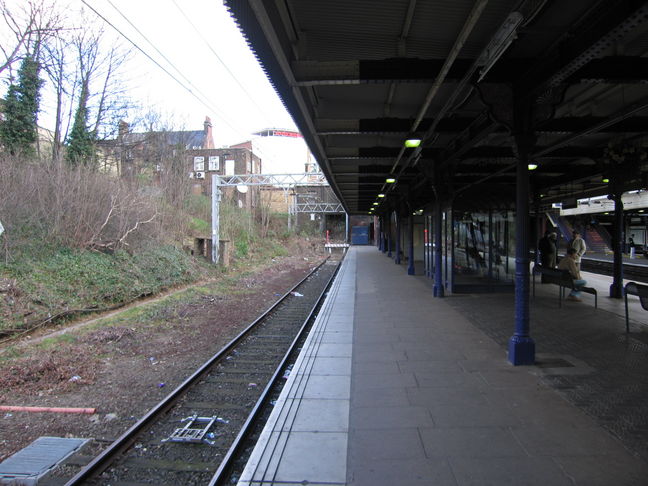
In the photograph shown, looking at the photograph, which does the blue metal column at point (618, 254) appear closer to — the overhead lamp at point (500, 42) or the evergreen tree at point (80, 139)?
the overhead lamp at point (500, 42)

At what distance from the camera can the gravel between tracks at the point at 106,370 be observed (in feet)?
14.5

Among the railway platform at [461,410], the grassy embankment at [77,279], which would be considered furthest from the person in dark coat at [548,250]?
the grassy embankment at [77,279]

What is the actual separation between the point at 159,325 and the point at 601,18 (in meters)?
9.02

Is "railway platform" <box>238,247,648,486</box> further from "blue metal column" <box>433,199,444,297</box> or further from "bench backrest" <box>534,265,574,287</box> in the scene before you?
"blue metal column" <box>433,199,444,297</box>

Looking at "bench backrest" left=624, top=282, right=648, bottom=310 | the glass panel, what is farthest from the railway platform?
the glass panel

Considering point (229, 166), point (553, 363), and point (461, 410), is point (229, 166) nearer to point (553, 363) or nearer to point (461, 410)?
point (553, 363)

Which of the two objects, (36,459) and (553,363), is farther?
(553,363)

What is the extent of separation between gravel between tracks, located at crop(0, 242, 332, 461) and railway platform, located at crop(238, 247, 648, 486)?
2045mm

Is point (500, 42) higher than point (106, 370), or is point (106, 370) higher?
point (500, 42)

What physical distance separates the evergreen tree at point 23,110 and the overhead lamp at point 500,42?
1427cm

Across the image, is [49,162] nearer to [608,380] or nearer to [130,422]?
[130,422]

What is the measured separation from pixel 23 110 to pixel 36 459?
14.2 m

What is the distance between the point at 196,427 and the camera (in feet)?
14.4

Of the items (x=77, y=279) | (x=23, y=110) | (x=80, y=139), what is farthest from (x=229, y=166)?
(x=77, y=279)
